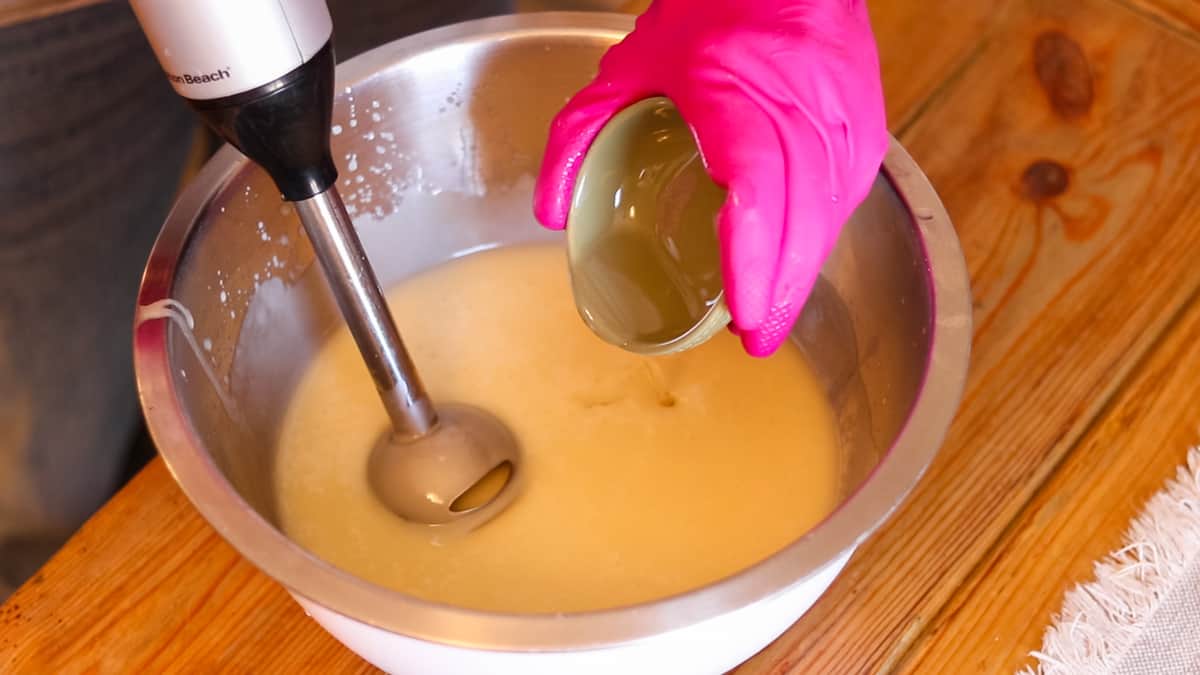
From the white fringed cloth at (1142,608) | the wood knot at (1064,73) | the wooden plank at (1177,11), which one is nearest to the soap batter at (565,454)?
the white fringed cloth at (1142,608)

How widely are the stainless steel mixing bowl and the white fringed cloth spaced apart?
0.13 meters

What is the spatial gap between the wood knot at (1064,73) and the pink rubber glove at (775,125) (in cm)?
31

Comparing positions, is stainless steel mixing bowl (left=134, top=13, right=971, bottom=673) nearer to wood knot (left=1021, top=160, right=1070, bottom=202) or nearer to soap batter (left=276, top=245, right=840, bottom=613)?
soap batter (left=276, top=245, right=840, bottom=613)

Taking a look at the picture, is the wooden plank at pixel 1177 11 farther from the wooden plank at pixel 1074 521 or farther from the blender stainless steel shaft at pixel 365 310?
the blender stainless steel shaft at pixel 365 310

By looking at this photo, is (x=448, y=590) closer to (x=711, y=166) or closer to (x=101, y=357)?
(x=711, y=166)

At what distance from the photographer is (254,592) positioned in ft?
1.82

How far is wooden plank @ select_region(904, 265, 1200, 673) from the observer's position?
0.53 meters

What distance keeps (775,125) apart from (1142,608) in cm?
32

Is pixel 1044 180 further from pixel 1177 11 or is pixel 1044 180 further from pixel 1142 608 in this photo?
pixel 1142 608

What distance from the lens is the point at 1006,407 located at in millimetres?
610

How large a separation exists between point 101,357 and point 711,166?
0.66 m

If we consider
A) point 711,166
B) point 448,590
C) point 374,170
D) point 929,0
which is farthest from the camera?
point 929,0

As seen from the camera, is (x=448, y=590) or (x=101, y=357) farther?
(x=101, y=357)

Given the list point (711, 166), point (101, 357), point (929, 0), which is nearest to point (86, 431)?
point (101, 357)
